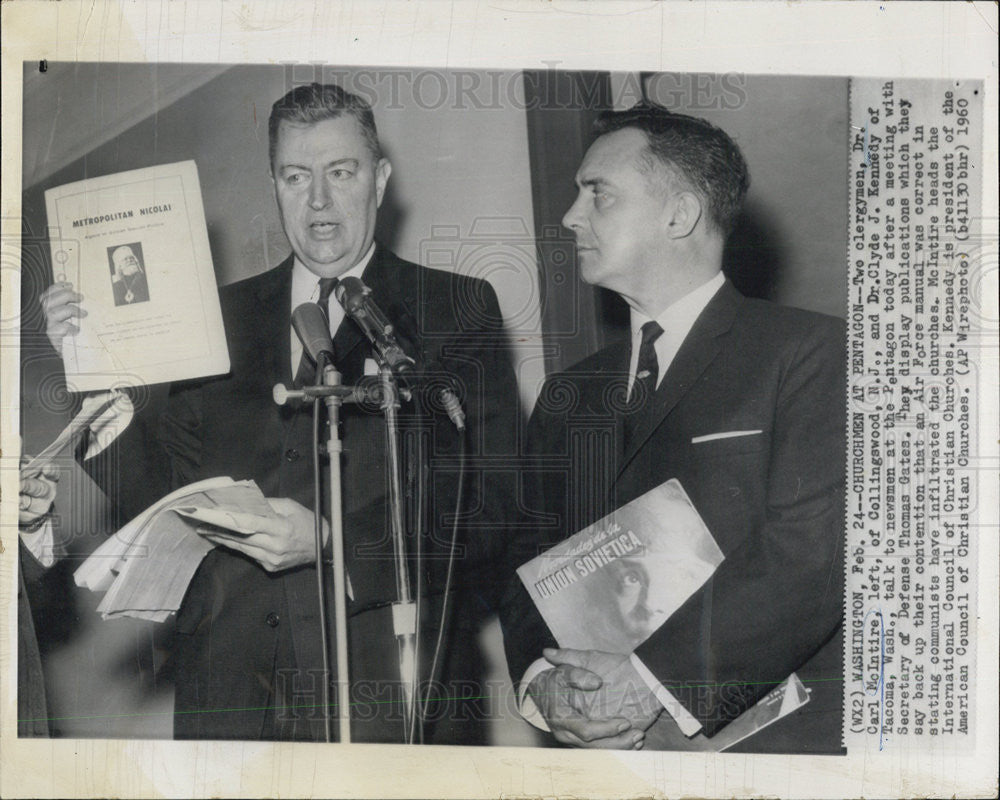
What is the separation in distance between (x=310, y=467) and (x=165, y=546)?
37 cm

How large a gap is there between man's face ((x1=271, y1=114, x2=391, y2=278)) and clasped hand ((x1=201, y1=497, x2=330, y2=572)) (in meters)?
0.53

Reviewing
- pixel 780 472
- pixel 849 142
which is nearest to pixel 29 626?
pixel 780 472

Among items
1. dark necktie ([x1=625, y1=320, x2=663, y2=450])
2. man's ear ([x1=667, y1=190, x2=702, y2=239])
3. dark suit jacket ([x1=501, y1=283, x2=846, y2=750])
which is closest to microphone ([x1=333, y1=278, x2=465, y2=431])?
dark suit jacket ([x1=501, y1=283, x2=846, y2=750])

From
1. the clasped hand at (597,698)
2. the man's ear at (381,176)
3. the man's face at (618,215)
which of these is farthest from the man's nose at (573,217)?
the clasped hand at (597,698)

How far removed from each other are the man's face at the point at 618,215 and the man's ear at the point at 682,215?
20 millimetres

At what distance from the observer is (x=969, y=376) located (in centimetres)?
202

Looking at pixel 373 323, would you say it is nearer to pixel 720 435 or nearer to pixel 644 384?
pixel 644 384

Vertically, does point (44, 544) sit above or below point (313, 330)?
below

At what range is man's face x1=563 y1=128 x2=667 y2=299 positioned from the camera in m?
1.99

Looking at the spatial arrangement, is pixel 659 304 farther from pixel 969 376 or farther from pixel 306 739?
pixel 306 739

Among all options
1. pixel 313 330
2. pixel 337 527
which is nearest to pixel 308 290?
pixel 313 330

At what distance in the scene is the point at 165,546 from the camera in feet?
6.65

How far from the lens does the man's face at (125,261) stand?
2.07 meters

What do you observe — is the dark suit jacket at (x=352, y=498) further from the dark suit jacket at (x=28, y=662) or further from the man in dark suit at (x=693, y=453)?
the dark suit jacket at (x=28, y=662)
